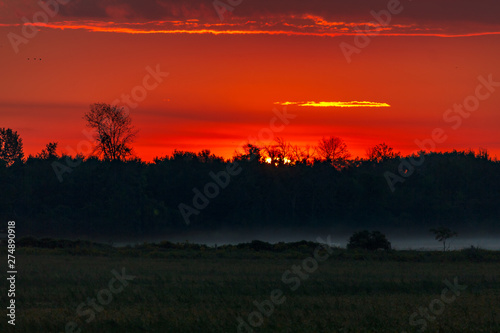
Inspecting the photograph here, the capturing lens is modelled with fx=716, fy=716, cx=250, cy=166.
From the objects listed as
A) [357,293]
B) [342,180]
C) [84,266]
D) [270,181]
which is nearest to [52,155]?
[270,181]

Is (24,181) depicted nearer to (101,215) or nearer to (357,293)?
(101,215)

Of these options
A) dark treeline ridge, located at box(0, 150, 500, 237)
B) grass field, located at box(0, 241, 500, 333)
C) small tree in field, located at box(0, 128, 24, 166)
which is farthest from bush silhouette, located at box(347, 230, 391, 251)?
small tree in field, located at box(0, 128, 24, 166)

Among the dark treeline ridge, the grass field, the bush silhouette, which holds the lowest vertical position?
the grass field

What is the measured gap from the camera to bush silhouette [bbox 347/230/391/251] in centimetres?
4938

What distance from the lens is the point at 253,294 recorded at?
87.7ft

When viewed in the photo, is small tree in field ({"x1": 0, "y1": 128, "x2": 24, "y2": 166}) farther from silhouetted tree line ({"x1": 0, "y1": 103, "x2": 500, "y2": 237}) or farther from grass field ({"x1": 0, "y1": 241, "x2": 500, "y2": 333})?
grass field ({"x1": 0, "y1": 241, "x2": 500, "y2": 333})

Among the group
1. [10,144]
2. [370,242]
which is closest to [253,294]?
[370,242]

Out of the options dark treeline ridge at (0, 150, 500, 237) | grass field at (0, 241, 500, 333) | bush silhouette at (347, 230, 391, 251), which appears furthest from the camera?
dark treeline ridge at (0, 150, 500, 237)

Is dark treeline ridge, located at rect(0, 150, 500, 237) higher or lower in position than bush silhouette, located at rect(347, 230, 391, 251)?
higher

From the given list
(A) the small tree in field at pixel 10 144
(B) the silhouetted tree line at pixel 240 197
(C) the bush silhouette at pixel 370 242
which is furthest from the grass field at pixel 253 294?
(A) the small tree in field at pixel 10 144

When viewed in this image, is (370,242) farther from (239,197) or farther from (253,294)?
(239,197)

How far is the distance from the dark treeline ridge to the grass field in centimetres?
3561

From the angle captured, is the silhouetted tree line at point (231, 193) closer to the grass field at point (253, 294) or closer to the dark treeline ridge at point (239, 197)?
the dark treeline ridge at point (239, 197)

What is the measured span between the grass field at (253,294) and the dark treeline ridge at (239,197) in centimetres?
3561
